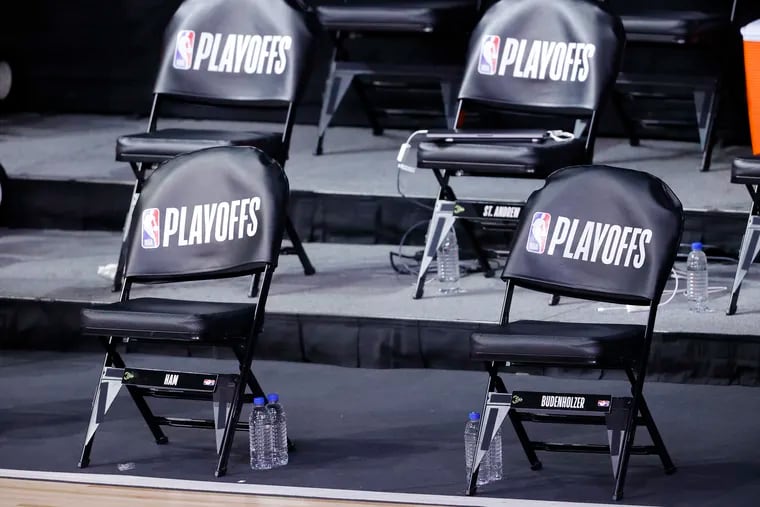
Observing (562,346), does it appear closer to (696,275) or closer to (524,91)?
(696,275)

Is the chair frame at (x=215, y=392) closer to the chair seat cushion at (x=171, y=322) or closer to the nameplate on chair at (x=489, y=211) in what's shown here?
the chair seat cushion at (x=171, y=322)

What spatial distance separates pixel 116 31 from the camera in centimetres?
745

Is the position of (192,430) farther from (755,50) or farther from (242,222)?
(755,50)

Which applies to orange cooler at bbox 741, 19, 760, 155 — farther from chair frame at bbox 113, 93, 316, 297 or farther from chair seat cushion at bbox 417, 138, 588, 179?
chair frame at bbox 113, 93, 316, 297

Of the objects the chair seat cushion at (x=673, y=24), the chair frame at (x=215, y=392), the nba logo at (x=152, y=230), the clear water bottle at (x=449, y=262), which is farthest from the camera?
the chair seat cushion at (x=673, y=24)

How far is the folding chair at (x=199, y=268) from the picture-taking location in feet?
13.1

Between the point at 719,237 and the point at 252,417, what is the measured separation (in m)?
2.21

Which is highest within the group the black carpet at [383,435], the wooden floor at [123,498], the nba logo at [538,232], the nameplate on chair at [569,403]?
the nba logo at [538,232]

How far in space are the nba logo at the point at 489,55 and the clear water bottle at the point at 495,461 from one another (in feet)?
6.00

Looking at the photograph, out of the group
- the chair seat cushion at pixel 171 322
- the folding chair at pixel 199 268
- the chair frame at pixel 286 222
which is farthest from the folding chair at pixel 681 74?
the chair seat cushion at pixel 171 322

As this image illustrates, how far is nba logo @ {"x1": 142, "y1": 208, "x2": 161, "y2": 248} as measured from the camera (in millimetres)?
4371

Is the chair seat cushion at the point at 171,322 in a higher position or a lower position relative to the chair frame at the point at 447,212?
higher

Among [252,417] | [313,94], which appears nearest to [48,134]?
[313,94]

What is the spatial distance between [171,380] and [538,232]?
1126 mm
